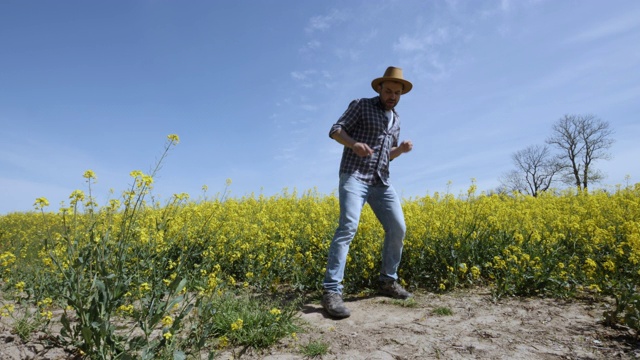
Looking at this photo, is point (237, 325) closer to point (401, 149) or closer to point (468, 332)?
point (468, 332)

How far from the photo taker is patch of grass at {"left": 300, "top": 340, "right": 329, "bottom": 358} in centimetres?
253

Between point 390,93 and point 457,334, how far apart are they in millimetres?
2367

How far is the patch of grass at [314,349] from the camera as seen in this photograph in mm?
2531

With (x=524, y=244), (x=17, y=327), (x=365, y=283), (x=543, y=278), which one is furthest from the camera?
(x=524, y=244)

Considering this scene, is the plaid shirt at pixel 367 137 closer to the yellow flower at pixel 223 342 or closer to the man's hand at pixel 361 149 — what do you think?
the man's hand at pixel 361 149

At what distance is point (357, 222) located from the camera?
3.46 meters

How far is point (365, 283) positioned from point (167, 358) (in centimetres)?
262

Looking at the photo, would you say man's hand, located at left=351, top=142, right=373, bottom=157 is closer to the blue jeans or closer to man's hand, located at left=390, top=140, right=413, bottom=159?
the blue jeans

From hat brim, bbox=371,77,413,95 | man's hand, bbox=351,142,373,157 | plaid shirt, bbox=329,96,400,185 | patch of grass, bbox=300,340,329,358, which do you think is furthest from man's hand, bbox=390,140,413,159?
patch of grass, bbox=300,340,329,358

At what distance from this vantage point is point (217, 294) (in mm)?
3229

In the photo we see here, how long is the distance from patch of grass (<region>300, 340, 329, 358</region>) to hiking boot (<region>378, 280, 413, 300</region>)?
1463 mm

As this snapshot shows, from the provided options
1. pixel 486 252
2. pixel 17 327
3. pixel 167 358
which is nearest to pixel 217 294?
pixel 167 358

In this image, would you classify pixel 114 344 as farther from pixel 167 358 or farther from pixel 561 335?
pixel 561 335

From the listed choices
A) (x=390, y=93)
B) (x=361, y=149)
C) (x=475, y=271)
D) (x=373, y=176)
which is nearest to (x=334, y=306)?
(x=373, y=176)
